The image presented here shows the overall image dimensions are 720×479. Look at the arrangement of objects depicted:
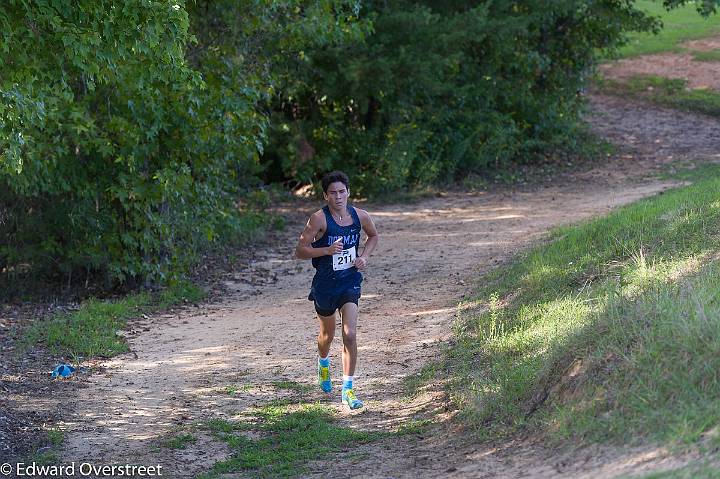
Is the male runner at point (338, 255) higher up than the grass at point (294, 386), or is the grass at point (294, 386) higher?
the male runner at point (338, 255)

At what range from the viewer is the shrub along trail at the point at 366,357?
261 inches

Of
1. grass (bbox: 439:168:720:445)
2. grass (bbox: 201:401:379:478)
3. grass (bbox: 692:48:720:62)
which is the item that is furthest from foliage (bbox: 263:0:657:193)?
grass (bbox: 201:401:379:478)

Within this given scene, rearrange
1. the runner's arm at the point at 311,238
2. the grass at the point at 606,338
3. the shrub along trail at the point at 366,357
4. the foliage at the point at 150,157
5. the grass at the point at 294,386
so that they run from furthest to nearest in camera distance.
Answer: the foliage at the point at 150,157
the grass at the point at 294,386
the runner's arm at the point at 311,238
the shrub along trail at the point at 366,357
the grass at the point at 606,338

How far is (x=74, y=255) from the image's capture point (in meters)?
12.5

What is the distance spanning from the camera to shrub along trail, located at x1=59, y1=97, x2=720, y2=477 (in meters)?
6.63

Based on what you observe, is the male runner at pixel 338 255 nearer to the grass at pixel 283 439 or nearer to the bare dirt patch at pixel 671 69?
the grass at pixel 283 439

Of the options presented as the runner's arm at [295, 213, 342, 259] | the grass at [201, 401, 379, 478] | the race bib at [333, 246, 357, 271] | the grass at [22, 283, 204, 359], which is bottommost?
the grass at [201, 401, 379, 478]

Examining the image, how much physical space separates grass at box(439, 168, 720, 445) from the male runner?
0.96m

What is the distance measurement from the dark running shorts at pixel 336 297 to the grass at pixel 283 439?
83 centimetres

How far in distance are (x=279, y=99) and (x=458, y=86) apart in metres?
3.48

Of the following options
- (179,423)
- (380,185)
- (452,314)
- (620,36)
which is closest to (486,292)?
(452,314)

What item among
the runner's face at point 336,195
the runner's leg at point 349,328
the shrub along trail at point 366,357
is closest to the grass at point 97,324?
the shrub along trail at point 366,357

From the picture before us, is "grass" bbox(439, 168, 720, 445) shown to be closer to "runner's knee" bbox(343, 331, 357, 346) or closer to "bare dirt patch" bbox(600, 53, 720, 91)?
"runner's knee" bbox(343, 331, 357, 346)

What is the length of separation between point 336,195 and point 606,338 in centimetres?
223
